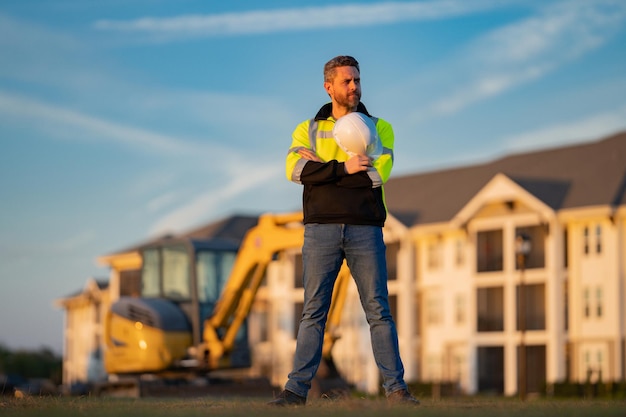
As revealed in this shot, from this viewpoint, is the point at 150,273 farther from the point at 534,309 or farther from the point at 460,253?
the point at 460,253

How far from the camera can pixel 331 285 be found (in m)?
9.30

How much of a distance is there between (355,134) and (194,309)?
21.7 meters

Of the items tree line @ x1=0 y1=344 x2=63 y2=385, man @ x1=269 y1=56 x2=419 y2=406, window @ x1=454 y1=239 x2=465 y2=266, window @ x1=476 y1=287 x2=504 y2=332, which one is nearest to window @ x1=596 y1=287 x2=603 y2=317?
window @ x1=476 y1=287 x2=504 y2=332

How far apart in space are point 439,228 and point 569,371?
34.5 ft

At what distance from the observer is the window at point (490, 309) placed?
191ft

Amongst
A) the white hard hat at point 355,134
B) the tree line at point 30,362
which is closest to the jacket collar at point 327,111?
the white hard hat at point 355,134

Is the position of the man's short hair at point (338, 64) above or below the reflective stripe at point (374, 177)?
above

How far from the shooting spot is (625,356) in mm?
52938

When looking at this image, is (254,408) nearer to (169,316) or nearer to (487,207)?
(169,316)

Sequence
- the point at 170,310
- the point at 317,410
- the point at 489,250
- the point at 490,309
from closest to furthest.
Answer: the point at 317,410
the point at 170,310
the point at 490,309
the point at 489,250

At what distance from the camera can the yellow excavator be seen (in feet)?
96.1

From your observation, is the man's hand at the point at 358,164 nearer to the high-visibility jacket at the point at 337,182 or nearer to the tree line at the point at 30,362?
the high-visibility jacket at the point at 337,182

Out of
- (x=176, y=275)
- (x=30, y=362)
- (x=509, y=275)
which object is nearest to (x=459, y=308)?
(x=509, y=275)

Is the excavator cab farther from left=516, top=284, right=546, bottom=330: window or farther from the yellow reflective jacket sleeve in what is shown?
left=516, top=284, right=546, bottom=330: window
